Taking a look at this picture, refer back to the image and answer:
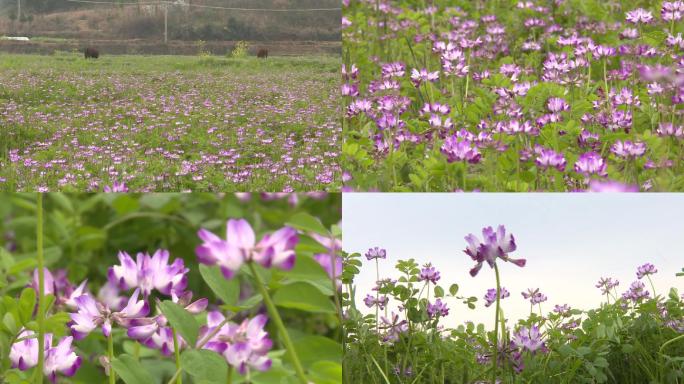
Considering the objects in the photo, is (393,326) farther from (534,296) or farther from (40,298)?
(40,298)

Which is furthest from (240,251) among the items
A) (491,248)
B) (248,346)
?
(491,248)

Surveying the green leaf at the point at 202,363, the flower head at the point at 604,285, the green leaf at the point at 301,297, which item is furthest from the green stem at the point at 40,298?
the flower head at the point at 604,285

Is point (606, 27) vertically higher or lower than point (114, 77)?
higher

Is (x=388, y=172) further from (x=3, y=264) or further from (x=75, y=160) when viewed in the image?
(x=75, y=160)

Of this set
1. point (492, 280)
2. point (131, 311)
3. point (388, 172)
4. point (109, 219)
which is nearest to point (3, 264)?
point (131, 311)

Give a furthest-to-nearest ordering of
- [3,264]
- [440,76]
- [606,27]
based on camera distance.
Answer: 1. [606,27]
2. [440,76]
3. [3,264]
